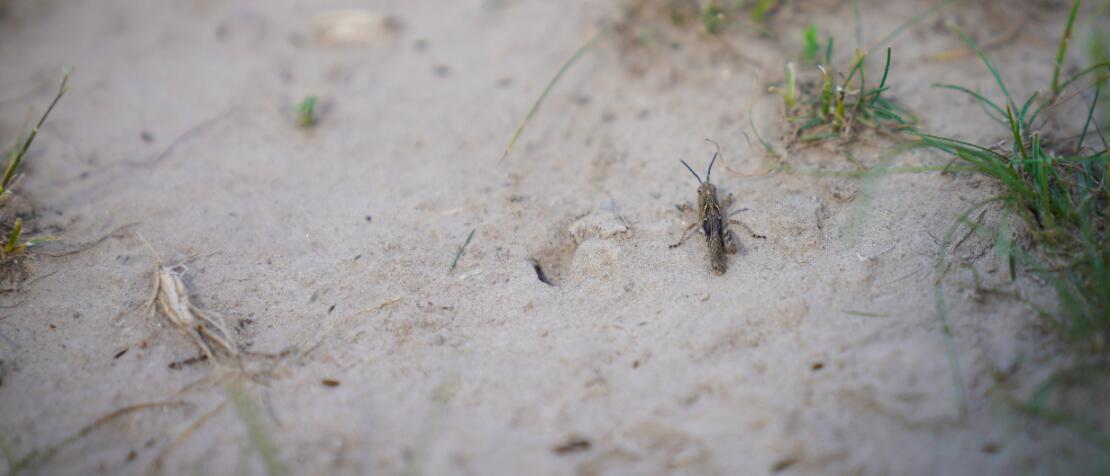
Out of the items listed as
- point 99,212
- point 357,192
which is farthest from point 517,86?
point 99,212

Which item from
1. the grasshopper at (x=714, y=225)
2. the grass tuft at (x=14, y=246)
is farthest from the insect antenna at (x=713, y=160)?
the grass tuft at (x=14, y=246)

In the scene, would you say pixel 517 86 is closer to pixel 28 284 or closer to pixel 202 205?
pixel 202 205

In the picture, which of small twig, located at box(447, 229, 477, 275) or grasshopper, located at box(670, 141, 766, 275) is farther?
small twig, located at box(447, 229, 477, 275)

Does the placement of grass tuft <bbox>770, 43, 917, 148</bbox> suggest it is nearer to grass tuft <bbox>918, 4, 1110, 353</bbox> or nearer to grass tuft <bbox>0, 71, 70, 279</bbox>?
grass tuft <bbox>918, 4, 1110, 353</bbox>

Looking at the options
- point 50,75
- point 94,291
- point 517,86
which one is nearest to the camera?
point 94,291

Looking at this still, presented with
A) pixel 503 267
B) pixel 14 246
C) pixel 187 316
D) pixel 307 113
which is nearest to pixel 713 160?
pixel 503 267

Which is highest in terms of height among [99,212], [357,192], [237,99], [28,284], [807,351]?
[237,99]

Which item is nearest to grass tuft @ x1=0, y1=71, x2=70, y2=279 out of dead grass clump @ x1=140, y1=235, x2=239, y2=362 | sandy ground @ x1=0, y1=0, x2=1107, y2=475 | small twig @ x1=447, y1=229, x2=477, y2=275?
sandy ground @ x1=0, y1=0, x2=1107, y2=475
